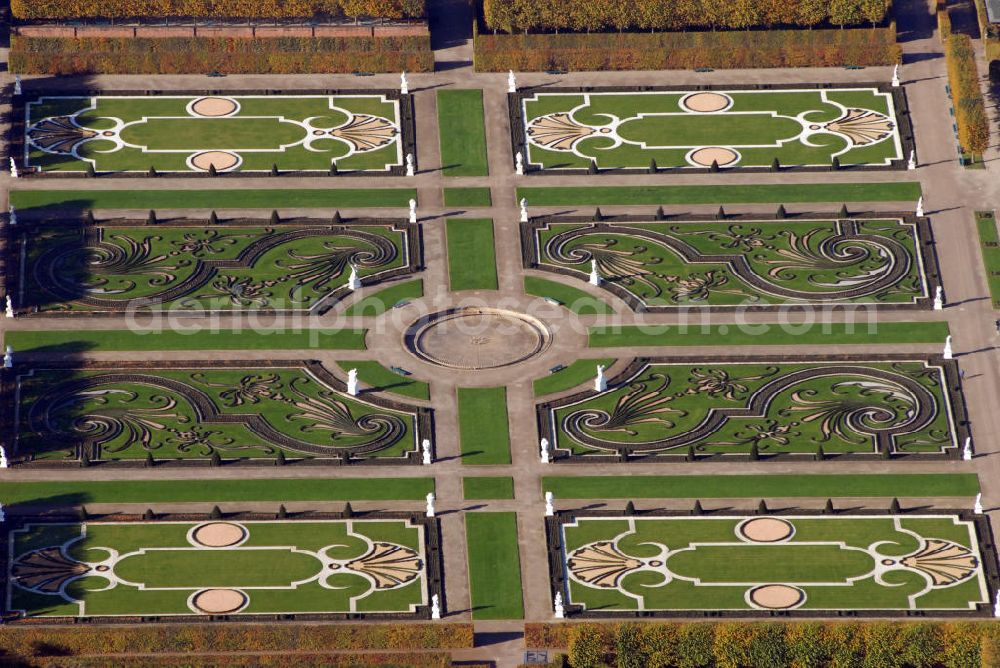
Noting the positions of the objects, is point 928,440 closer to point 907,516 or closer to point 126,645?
point 907,516

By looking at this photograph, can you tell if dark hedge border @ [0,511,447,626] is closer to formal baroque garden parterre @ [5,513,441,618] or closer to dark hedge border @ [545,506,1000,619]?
formal baroque garden parterre @ [5,513,441,618]

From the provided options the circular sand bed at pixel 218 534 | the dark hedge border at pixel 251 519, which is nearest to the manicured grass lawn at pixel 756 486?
the dark hedge border at pixel 251 519

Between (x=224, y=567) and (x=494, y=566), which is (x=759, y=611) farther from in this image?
(x=224, y=567)

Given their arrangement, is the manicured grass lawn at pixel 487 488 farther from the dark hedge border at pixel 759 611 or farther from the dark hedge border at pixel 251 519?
the dark hedge border at pixel 759 611

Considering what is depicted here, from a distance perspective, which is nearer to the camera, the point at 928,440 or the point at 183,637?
the point at 183,637

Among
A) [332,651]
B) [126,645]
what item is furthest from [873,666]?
[126,645]

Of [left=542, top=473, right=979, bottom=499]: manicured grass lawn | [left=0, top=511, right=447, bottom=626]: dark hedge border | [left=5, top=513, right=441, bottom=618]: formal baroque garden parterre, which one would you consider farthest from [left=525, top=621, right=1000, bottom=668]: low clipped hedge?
[left=542, top=473, right=979, bottom=499]: manicured grass lawn
